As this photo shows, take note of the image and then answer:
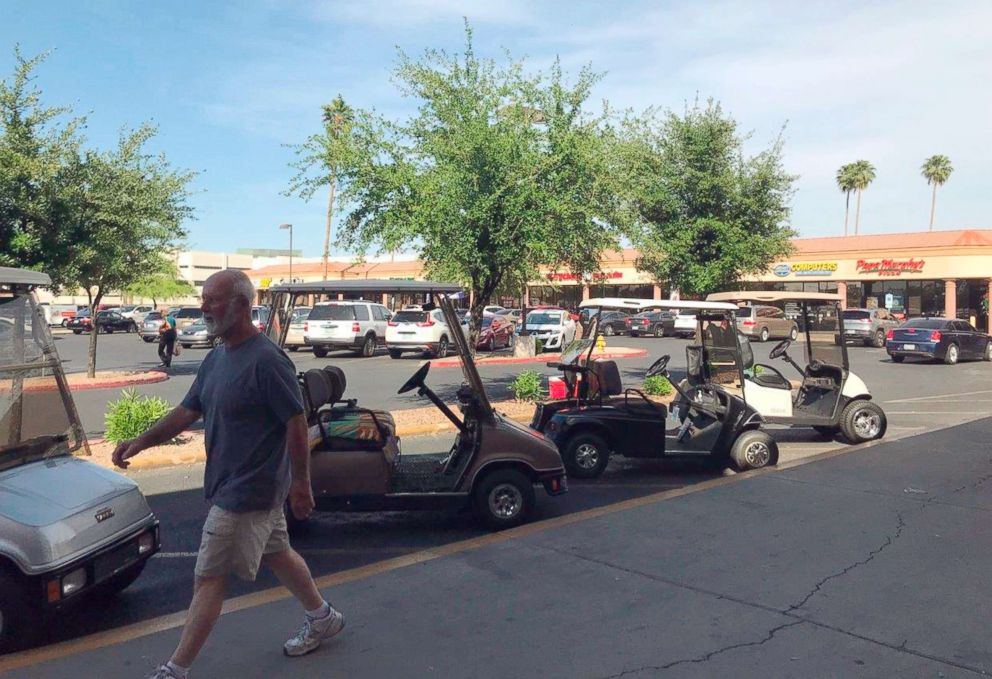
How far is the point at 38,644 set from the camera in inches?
173

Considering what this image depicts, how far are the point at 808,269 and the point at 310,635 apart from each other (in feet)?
144

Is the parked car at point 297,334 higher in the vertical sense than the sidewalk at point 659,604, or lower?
higher

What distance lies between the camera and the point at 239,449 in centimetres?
372

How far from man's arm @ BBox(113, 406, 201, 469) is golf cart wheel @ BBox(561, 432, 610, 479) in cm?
509

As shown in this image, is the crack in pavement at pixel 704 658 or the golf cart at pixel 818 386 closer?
the crack in pavement at pixel 704 658

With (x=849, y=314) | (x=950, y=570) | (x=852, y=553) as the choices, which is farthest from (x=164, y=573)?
(x=849, y=314)

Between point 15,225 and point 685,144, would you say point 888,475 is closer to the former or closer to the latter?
point 685,144

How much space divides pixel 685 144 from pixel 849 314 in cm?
1938

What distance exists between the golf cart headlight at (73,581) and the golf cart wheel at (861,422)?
8.98m

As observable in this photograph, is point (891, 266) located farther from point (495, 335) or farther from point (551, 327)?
point (495, 335)

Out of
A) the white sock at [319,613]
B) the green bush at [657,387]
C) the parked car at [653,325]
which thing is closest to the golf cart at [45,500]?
the white sock at [319,613]

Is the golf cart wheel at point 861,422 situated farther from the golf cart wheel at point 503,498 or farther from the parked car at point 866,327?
the parked car at point 866,327

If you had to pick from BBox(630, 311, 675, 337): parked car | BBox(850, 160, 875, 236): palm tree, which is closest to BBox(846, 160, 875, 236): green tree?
BBox(850, 160, 875, 236): palm tree

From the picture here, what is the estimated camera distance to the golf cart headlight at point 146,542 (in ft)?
15.6
